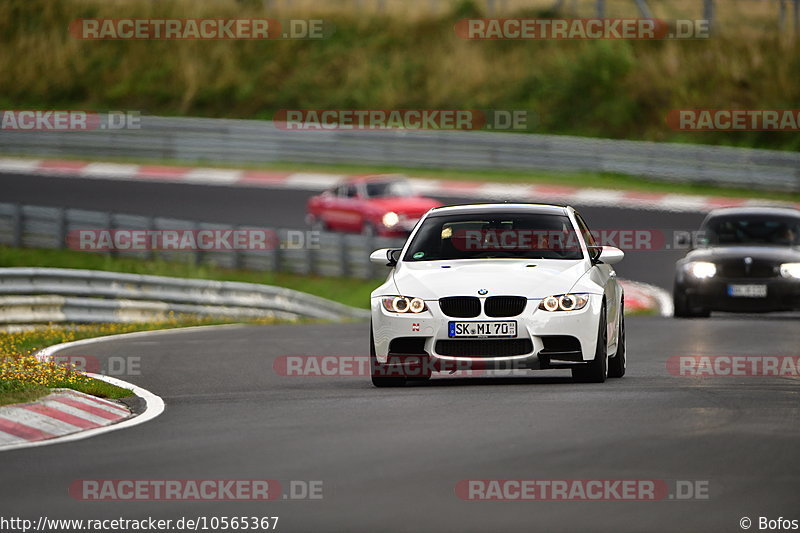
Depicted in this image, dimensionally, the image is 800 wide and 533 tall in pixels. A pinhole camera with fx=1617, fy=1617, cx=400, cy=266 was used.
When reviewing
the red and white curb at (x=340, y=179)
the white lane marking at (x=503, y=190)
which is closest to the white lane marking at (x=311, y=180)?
the red and white curb at (x=340, y=179)

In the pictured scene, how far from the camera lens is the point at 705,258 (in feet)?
70.4

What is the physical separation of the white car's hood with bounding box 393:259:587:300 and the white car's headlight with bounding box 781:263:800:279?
343 inches

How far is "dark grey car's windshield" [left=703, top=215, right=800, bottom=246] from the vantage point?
71.4ft

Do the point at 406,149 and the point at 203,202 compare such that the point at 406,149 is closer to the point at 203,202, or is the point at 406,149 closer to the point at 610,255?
the point at 203,202

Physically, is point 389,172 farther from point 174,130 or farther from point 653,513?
point 653,513

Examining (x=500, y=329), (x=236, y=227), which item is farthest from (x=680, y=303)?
A: (x=236, y=227)

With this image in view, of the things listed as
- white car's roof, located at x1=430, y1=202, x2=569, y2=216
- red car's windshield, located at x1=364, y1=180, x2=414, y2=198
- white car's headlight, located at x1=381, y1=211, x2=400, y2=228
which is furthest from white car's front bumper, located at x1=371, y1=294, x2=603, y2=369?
red car's windshield, located at x1=364, y1=180, x2=414, y2=198

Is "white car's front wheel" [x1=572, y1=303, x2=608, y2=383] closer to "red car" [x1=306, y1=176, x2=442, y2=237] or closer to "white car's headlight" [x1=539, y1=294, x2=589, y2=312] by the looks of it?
"white car's headlight" [x1=539, y1=294, x2=589, y2=312]

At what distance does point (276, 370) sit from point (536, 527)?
8113 mm

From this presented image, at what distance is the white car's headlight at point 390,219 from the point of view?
3334 cm

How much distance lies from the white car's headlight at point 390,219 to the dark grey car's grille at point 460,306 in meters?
20.9

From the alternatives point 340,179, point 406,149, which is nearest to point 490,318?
point 340,179

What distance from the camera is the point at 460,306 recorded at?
12406 mm

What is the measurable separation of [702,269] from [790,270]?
3.78ft
